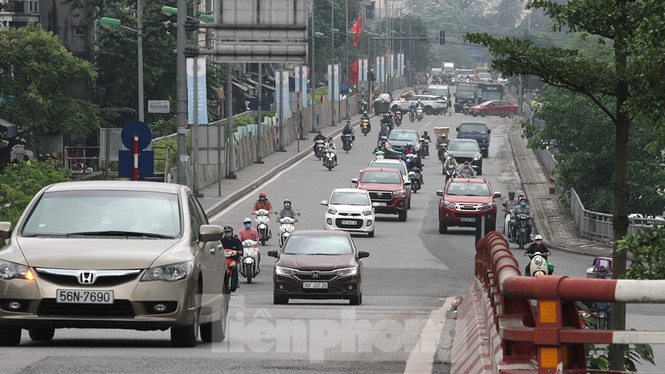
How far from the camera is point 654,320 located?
97.8 feet

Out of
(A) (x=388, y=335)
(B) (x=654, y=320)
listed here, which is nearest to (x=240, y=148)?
(B) (x=654, y=320)

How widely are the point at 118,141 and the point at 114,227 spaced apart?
2136 cm

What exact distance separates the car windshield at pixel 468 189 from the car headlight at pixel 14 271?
37.9 metres

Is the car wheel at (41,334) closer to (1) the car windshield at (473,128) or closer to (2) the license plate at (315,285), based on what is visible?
(2) the license plate at (315,285)

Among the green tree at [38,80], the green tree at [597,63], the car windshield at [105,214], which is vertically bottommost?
the green tree at [38,80]

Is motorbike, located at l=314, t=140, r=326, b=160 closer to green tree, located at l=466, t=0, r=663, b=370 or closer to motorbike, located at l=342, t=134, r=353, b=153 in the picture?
motorbike, located at l=342, t=134, r=353, b=153

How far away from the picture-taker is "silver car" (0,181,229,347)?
12.0 metres

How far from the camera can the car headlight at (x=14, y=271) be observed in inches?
473

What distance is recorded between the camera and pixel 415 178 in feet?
212

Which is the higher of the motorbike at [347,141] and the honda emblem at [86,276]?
the honda emblem at [86,276]

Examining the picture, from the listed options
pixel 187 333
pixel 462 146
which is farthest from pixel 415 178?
pixel 187 333

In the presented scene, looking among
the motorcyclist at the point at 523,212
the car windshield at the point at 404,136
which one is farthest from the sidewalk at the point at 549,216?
the car windshield at the point at 404,136

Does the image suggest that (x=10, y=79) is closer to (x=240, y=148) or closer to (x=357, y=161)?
(x=240, y=148)

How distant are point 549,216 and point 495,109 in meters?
77.4
